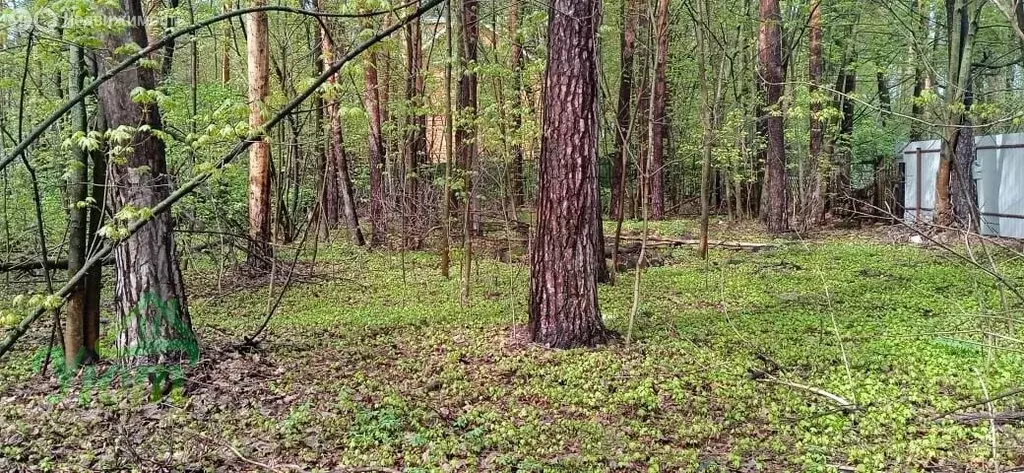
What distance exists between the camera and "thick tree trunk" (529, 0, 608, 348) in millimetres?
4793

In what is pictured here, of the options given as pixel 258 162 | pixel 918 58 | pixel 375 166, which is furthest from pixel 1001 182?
pixel 258 162

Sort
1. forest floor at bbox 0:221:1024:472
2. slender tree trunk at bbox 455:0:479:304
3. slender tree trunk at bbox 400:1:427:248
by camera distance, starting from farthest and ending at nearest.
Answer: slender tree trunk at bbox 400:1:427:248 → slender tree trunk at bbox 455:0:479:304 → forest floor at bbox 0:221:1024:472

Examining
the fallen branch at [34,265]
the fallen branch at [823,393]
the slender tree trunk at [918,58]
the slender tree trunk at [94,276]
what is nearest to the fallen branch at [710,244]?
the slender tree trunk at [918,58]

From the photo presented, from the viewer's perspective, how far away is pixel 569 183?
15.8ft

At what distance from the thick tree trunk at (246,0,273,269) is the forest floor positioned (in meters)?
2.39

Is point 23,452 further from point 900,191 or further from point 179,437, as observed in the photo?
point 900,191

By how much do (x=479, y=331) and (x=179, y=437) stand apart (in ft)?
8.82

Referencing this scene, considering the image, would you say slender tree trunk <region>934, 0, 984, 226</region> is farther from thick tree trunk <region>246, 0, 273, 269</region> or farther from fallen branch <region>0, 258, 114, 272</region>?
thick tree trunk <region>246, 0, 273, 269</region>

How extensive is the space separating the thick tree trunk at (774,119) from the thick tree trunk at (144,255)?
10.7 meters

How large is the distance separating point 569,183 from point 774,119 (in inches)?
364

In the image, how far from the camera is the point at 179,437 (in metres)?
3.43

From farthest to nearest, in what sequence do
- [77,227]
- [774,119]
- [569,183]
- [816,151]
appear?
[816,151] < [774,119] < [569,183] < [77,227]

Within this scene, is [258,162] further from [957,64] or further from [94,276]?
[957,64]

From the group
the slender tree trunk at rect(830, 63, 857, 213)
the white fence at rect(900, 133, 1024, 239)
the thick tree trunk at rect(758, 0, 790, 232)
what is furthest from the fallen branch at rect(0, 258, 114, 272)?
the slender tree trunk at rect(830, 63, 857, 213)
